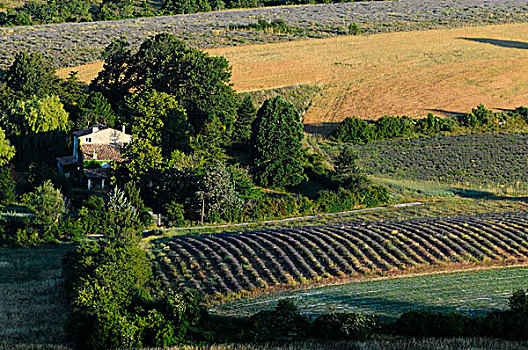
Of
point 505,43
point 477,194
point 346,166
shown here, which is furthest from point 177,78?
point 505,43

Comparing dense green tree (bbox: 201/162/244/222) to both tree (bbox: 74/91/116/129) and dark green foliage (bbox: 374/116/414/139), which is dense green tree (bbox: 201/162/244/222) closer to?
tree (bbox: 74/91/116/129)

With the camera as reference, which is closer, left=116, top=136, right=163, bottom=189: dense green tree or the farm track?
left=116, top=136, right=163, bottom=189: dense green tree

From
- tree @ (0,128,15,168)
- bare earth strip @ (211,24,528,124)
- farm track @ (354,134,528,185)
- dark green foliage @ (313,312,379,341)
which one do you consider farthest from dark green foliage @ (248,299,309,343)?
bare earth strip @ (211,24,528,124)

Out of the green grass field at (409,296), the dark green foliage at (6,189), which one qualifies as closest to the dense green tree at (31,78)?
the dark green foliage at (6,189)

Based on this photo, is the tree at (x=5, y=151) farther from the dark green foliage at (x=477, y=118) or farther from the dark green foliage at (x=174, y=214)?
the dark green foliage at (x=477, y=118)

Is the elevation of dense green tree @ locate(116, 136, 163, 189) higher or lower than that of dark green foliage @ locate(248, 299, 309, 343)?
lower

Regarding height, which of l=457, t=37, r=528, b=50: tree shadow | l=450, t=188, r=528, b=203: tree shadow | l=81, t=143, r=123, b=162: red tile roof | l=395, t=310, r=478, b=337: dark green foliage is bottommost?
l=450, t=188, r=528, b=203: tree shadow
